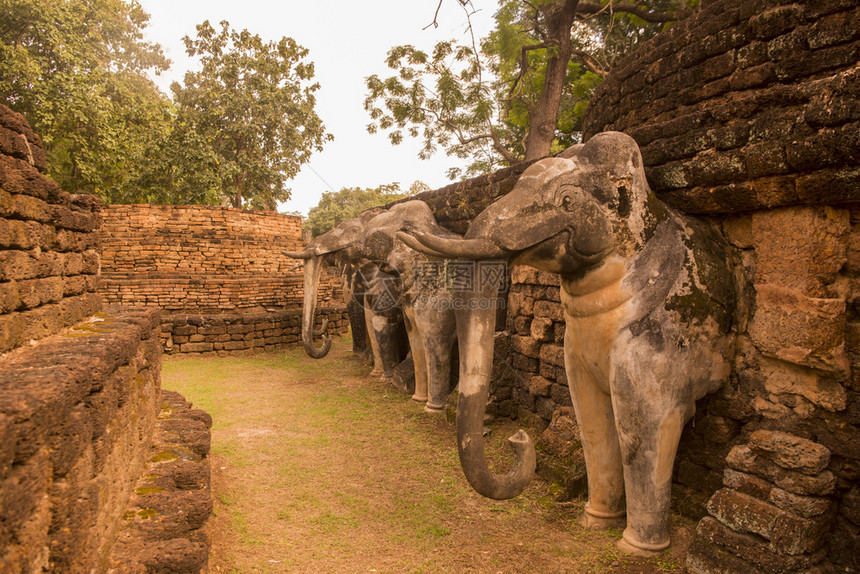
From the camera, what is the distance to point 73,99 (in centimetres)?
1461

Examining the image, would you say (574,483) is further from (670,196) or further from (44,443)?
(44,443)

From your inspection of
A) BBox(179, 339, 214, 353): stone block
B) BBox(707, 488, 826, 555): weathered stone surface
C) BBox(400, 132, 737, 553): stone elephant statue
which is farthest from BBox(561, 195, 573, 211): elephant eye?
BBox(179, 339, 214, 353): stone block

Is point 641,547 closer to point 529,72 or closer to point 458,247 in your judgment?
point 458,247

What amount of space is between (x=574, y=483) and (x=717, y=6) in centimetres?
309

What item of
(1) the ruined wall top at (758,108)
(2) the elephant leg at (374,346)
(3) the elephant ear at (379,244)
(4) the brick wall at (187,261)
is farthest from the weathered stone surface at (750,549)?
(4) the brick wall at (187,261)

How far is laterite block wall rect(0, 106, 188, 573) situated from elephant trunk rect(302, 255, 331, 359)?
9.08 ft

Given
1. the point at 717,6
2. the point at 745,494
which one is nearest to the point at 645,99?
the point at 717,6

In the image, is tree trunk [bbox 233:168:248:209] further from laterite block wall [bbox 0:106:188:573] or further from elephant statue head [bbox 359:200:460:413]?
laterite block wall [bbox 0:106:188:573]

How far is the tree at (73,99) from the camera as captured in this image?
14320mm

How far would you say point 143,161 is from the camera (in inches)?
614

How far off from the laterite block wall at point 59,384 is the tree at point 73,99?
1363cm

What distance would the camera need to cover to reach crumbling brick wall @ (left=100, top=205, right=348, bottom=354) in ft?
35.7

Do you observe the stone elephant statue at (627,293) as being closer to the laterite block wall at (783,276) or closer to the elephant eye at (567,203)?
the elephant eye at (567,203)

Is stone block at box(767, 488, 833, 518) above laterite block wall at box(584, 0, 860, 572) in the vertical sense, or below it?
below
